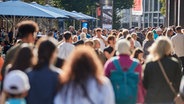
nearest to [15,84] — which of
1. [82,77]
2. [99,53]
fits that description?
[82,77]

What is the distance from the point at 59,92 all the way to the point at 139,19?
13589cm

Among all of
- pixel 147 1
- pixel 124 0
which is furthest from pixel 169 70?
pixel 147 1

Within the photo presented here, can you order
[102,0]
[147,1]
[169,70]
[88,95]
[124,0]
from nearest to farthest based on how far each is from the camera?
1. [88,95]
2. [169,70]
3. [102,0]
4. [124,0]
5. [147,1]

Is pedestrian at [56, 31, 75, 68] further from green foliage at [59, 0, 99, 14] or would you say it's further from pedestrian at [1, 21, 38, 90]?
green foliage at [59, 0, 99, 14]

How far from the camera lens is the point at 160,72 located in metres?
9.28

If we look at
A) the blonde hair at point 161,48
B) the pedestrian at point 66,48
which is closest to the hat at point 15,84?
the blonde hair at point 161,48

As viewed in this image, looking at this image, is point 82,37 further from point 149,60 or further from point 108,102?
point 108,102

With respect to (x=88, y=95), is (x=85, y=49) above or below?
above

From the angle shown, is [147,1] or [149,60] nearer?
[149,60]

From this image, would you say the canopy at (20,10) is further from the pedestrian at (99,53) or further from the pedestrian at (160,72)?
the pedestrian at (160,72)

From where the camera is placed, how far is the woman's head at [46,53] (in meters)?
7.39

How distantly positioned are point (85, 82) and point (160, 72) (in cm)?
297

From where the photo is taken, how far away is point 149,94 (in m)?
9.39

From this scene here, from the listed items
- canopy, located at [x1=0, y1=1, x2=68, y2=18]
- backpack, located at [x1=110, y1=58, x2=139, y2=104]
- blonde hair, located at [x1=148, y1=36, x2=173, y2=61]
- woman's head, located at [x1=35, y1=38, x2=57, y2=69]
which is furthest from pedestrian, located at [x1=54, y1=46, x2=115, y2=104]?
canopy, located at [x1=0, y1=1, x2=68, y2=18]
